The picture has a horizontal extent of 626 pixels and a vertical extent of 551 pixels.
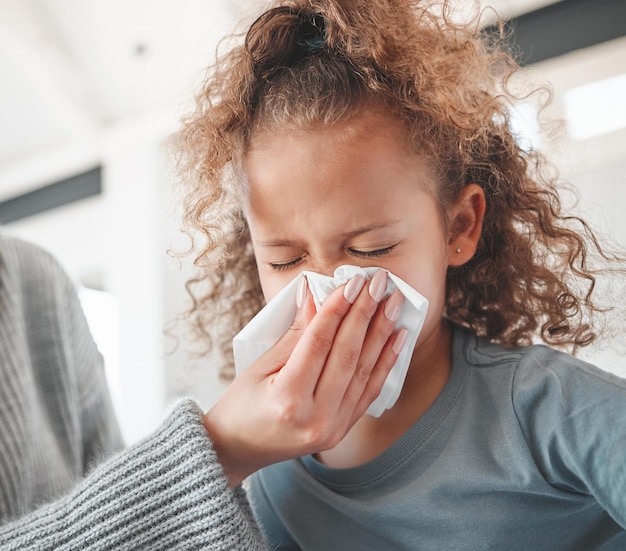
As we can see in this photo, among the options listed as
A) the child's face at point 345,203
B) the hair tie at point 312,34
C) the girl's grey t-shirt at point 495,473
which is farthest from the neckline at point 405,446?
the hair tie at point 312,34

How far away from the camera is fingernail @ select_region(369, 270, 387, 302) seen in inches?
28.9

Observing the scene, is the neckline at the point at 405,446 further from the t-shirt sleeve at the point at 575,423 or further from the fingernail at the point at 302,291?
the fingernail at the point at 302,291

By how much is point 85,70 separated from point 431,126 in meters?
2.01

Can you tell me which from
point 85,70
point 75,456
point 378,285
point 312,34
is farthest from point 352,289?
point 85,70

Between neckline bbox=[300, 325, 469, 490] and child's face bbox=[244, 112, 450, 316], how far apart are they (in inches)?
4.4

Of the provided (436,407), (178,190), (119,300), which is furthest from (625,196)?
(119,300)

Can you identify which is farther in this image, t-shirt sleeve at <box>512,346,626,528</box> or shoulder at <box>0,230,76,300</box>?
shoulder at <box>0,230,76,300</box>

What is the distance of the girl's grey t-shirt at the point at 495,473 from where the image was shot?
2.34 ft

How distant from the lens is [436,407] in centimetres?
86

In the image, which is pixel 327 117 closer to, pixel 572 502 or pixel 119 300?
pixel 572 502

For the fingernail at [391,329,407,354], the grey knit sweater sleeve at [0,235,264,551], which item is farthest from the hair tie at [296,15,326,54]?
the grey knit sweater sleeve at [0,235,264,551]

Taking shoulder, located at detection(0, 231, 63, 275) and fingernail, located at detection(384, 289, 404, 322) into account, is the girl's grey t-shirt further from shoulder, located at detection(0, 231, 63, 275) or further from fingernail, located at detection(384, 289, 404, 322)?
shoulder, located at detection(0, 231, 63, 275)

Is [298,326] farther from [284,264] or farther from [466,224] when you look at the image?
[466,224]

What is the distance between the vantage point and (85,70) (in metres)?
2.45
